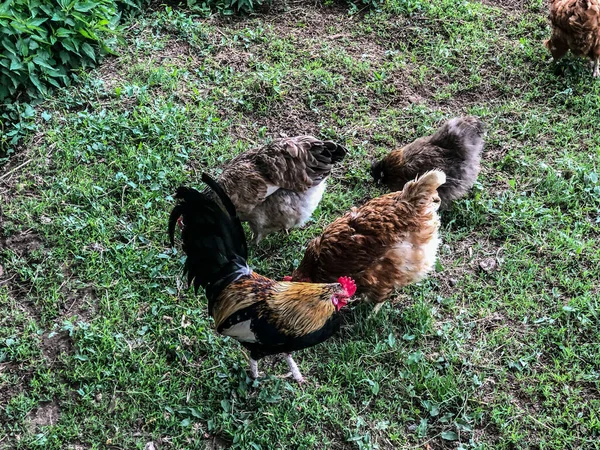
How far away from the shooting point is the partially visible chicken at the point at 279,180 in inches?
178

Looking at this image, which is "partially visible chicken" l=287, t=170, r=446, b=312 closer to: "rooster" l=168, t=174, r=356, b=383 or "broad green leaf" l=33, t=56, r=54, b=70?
"rooster" l=168, t=174, r=356, b=383

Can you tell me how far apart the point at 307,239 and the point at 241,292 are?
1504 millimetres

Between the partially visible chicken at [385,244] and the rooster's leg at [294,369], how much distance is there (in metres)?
0.63

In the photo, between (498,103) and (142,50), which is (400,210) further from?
(142,50)

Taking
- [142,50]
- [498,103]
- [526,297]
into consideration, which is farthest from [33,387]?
[498,103]

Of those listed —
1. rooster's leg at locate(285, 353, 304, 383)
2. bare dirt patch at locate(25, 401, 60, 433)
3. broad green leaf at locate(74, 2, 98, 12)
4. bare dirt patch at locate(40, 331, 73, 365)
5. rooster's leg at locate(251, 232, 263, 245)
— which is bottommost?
bare dirt patch at locate(25, 401, 60, 433)

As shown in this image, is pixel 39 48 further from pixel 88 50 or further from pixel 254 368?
pixel 254 368

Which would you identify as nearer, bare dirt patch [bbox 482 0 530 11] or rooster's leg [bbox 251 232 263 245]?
rooster's leg [bbox 251 232 263 245]

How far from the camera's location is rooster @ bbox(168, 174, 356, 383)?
3.49 meters

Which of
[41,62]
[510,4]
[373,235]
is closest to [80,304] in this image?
[373,235]

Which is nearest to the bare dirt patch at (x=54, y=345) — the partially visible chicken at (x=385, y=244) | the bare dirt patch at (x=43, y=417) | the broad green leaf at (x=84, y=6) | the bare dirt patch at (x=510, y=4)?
Answer: the bare dirt patch at (x=43, y=417)

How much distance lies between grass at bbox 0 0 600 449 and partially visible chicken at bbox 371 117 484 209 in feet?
1.17

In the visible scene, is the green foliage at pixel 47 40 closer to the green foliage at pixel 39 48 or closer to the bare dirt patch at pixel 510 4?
the green foliage at pixel 39 48

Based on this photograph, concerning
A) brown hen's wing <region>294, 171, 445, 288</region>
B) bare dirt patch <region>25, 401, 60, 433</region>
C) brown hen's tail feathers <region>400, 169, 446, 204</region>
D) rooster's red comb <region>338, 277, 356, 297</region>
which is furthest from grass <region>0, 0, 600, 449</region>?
brown hen's tail feathers <region>400, 169, 446, 204</region>
